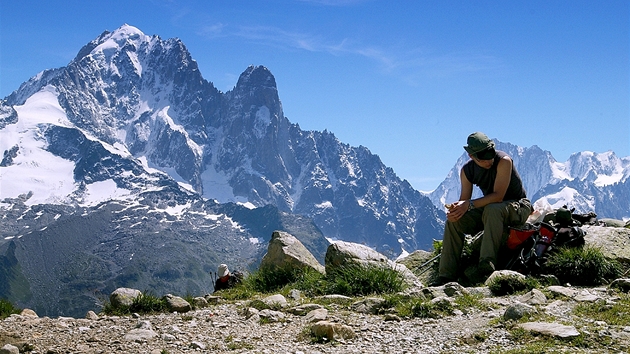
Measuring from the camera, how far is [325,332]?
27.3 ft

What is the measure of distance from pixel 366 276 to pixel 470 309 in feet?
8.84

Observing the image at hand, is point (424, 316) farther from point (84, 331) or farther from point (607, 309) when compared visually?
point (84, 331)

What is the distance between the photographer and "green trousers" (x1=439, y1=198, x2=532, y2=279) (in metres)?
13.2

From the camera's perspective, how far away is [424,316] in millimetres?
9477

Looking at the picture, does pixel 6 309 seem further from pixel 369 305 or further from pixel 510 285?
pixel 510 285

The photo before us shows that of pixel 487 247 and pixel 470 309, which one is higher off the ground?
pixel 487 247

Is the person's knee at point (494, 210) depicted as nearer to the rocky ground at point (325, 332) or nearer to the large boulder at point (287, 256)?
the rocky ground at point (325, 332)

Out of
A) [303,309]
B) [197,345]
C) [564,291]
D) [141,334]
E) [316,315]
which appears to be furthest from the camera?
[564,291]

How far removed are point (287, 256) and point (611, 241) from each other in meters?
7.18

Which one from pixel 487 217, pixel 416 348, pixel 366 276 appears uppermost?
pixel 487 217

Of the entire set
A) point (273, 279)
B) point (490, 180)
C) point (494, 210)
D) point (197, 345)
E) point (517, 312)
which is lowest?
point (197, 345)

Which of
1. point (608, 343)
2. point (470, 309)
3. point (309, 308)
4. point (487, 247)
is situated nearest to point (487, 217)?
point (487, 247)

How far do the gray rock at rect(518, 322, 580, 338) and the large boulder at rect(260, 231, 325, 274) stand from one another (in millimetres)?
6746

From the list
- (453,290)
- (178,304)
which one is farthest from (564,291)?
(178,304)
